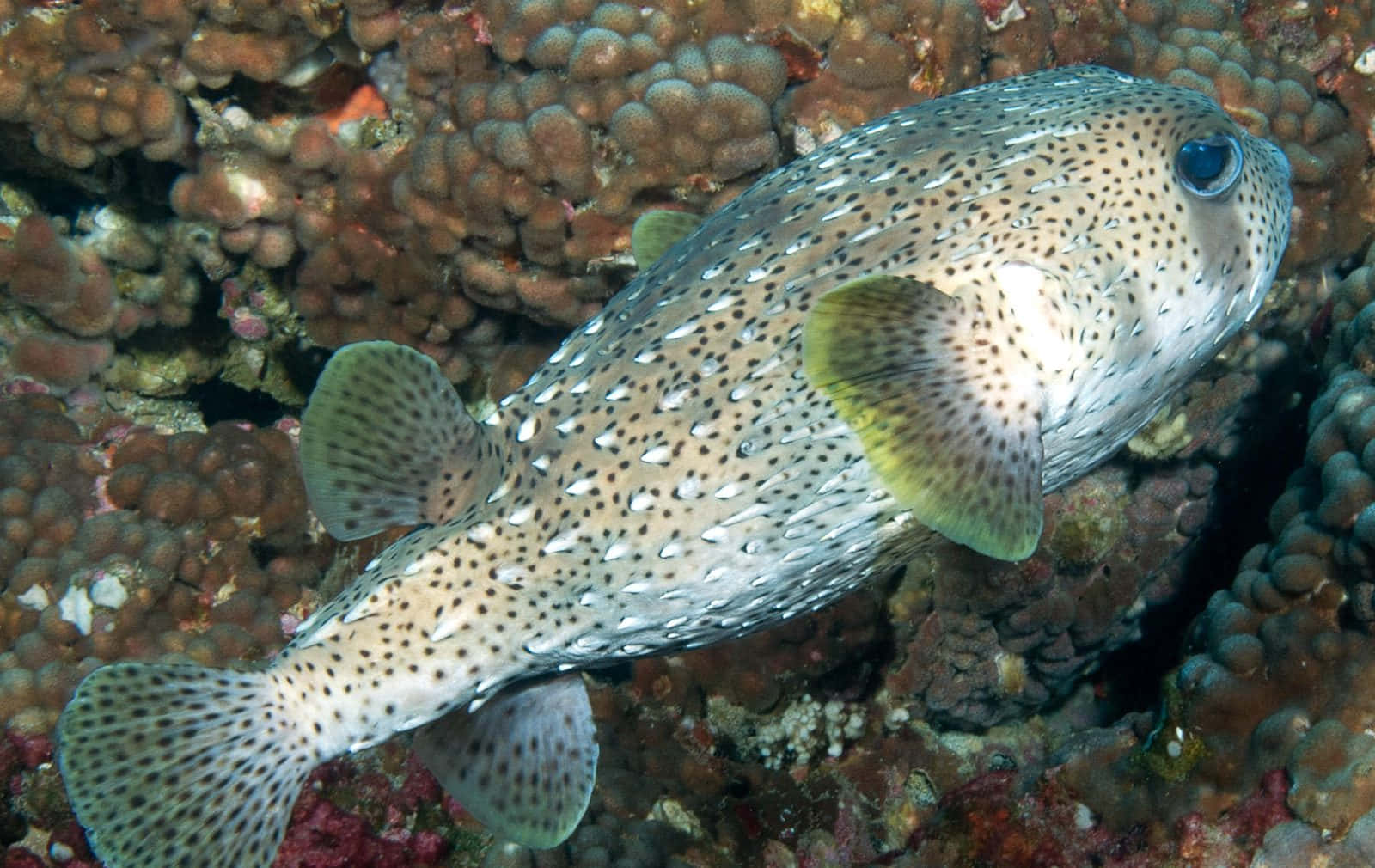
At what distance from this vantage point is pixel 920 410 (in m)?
2.53

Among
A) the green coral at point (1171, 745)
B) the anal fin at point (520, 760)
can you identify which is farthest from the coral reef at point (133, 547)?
the green coral at point (1171, 745)

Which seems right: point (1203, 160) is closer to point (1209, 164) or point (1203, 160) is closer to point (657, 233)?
point (1209, 164)

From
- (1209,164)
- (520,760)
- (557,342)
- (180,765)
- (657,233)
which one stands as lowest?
(520,760)

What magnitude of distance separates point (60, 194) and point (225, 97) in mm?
1937

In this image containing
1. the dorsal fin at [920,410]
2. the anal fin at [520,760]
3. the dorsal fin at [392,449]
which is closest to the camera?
the dorsal fin at [920,410]

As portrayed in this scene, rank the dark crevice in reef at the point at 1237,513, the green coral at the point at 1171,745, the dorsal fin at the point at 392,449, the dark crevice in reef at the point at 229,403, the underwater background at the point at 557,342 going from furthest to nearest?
the dark crevice in reef at the point at 229,403 → the dark crevice in reef at the point at 1237,513 → the underwater background at the point at 557,342 → the green coral at the point at 1171,745 → the dorsal fin at the point at 392,449

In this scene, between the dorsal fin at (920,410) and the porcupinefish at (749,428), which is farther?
the porcupinefish at (749,428)

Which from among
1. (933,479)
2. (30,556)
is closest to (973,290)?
(933,479)

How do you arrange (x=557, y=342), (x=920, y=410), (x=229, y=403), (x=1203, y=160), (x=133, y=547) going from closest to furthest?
(x=920, y=410) → (x=1203, y=160) → (x=133, y=547) → (x=557, y=342) → (x=229, y=403)

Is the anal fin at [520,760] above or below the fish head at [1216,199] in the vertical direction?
below

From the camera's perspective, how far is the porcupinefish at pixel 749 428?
2619mm

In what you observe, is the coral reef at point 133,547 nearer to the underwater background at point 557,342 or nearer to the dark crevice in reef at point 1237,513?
the underwater background at point 557,342

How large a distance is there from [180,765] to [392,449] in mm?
1283

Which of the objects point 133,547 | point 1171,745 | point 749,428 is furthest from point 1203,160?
point 133,547
